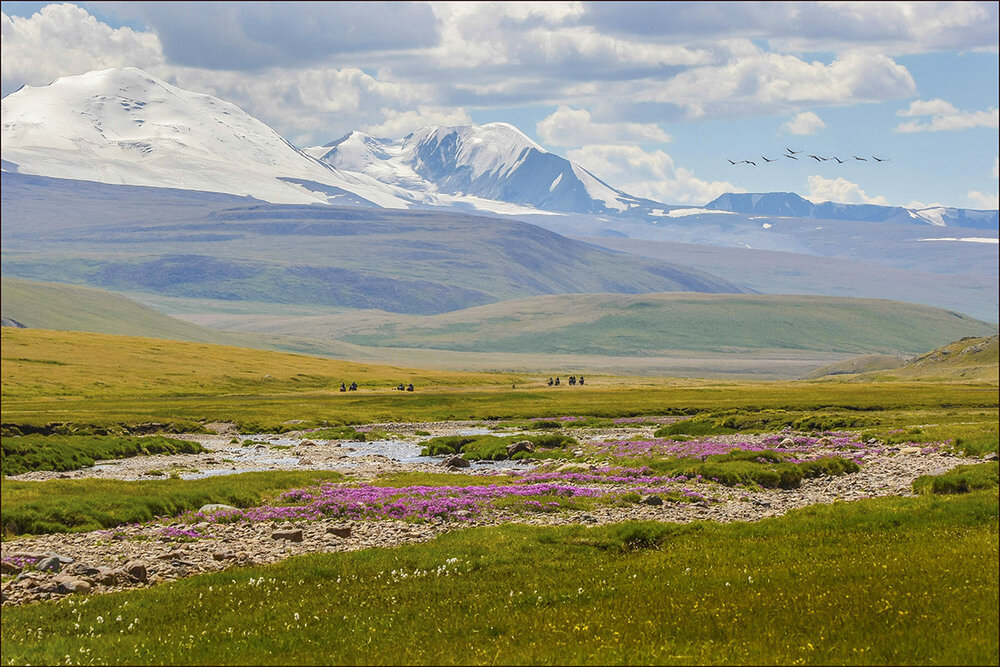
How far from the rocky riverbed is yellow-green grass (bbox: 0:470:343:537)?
1641mm

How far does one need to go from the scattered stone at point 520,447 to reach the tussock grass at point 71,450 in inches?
1013

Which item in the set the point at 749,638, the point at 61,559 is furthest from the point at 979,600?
the point at 61,559

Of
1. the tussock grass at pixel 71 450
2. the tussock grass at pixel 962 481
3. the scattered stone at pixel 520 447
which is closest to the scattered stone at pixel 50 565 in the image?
the tussock grass at pixel 71 450

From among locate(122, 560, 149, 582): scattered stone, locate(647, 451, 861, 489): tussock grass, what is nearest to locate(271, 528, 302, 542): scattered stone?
locate(122, 560, 149, 582): scattered stone

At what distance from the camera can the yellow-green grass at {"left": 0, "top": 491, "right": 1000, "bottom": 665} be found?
17.7m

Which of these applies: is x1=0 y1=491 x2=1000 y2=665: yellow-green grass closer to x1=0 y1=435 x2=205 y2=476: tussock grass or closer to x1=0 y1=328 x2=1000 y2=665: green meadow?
x1=0 y1=328 x2=1000 y2=665: green meadow

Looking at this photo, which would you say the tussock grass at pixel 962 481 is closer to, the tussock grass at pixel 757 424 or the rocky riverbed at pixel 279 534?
the rocky riverbed at pixel 279 534

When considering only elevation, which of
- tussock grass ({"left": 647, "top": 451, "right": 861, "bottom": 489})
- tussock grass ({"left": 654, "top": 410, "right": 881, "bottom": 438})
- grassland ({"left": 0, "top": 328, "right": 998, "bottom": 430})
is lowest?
grassland ({"left": 0, "top": 328, "right": 998, "bottom": 430})

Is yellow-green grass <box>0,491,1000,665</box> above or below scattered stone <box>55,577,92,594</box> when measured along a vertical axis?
above

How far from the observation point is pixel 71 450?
68.4 meters

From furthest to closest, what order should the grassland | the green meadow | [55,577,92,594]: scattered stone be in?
the grassland < [55,577,92,594]: scattered stone < the green meadow

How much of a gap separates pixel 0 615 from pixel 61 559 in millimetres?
6365

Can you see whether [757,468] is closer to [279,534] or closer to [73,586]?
[279,534]

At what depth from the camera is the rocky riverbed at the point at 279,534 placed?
31.5 meters
